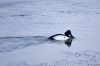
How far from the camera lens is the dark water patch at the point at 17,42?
2062 cm

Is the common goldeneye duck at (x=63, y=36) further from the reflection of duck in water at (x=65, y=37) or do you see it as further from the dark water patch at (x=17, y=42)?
the dark water patch at (x=17, y=42)

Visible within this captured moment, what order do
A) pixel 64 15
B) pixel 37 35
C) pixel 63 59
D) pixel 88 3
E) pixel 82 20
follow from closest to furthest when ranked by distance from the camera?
1. pixel 63 59
2. pixel 37 35
3. pixel 82 20
4. pixel 64 15
5. pixel 88 3

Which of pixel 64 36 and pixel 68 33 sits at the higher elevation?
pixel 68 33

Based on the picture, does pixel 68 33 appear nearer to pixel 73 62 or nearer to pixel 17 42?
pixel 17 42

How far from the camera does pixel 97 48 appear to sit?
67.1ft

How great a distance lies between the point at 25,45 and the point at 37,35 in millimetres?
2635

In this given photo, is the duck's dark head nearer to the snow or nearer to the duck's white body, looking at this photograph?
the duck's white body

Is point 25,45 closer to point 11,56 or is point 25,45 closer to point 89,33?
point 11,56

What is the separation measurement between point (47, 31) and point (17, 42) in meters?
3.51

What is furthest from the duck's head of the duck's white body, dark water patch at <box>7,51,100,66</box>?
dark water patch at <box>7,51,100,66</box>

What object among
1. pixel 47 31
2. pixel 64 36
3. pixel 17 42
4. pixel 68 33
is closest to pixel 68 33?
pixel 68 33

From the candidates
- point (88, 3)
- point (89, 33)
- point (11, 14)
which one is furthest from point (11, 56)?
point (88, 3)

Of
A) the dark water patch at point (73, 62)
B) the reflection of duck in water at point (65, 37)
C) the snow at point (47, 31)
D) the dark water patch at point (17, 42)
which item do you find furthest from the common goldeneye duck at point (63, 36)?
the dark water patch at point (73, 62)

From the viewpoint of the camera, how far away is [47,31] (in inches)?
985
